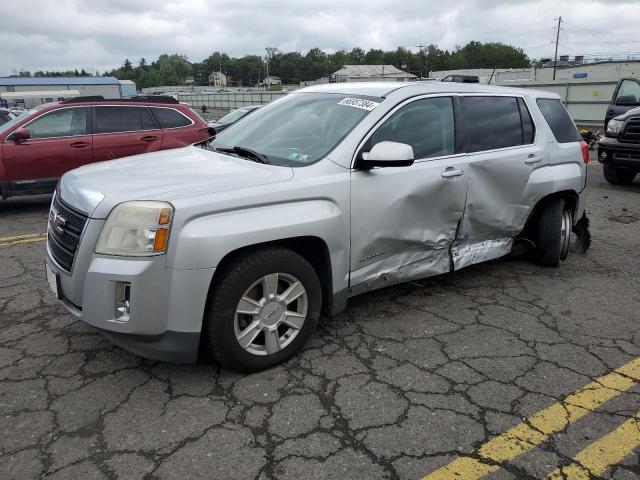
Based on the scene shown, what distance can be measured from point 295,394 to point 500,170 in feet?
8.28

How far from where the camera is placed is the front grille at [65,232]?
2.82m

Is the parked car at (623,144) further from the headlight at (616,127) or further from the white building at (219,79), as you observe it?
the white building at (219,79)

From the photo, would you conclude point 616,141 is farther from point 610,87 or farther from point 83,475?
point 610,87

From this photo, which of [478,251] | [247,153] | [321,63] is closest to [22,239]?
[247,153]

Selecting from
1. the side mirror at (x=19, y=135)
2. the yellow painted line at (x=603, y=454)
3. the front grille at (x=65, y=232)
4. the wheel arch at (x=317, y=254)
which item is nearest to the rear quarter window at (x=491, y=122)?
the wheel arch at (x=317, y=254)

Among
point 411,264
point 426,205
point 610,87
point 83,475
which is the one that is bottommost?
point 83,475

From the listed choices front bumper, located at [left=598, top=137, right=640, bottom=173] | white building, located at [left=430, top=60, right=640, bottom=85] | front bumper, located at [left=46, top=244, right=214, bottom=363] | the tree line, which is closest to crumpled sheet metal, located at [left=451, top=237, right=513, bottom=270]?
front bumper, located at [left=46, top=244, right=214, bottom=363]

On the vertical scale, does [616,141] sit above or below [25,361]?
above

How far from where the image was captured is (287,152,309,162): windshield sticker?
10.9 ft

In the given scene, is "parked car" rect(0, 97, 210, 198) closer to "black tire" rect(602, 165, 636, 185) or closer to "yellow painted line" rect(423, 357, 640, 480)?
"yellow painted line" rect(423, 357, 640, 480)

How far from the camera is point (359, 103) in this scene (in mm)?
3666

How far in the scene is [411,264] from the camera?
379 centimetres

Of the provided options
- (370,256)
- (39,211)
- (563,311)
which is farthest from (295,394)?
(39,211)

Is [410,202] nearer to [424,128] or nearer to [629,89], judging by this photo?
[424,128]
